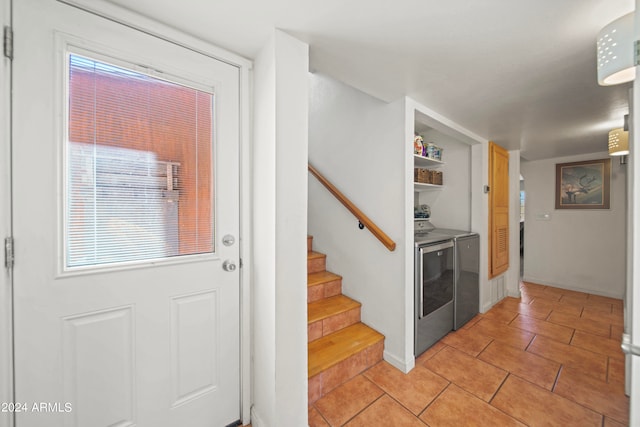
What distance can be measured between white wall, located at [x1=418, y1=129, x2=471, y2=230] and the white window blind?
285cm

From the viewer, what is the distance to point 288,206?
1200 mm

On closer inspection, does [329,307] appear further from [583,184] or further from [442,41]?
[583,184]

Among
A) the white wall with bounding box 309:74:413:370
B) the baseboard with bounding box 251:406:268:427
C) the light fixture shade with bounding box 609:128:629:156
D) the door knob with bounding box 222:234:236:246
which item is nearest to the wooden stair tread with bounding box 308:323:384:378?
the white wall with bounding box 309:74:413:370

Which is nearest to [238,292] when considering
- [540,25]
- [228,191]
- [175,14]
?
[228,191]

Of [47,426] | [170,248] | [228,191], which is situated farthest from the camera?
[228,191]

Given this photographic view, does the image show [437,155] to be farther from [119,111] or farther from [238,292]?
[119,111]

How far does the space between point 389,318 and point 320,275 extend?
773 mm

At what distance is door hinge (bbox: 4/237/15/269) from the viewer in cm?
85

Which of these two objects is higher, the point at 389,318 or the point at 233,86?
the point at 233,86

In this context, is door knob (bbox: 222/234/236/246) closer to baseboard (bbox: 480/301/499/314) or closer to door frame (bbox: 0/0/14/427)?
Result: door frame (bbox: 0/0/14/427)

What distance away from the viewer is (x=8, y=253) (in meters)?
0.85

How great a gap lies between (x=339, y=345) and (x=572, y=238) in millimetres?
4309

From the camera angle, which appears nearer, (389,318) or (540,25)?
(540,25)

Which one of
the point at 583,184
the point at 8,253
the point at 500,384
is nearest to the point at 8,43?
the point at 8,253
